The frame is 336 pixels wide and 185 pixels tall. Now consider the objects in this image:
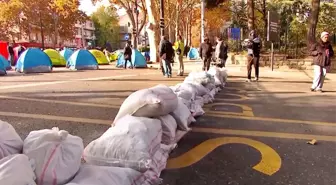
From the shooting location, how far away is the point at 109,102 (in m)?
6.66

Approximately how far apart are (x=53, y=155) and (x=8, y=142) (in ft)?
1.09

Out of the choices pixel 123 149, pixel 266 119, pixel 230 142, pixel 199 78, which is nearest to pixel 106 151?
pixel 123 149

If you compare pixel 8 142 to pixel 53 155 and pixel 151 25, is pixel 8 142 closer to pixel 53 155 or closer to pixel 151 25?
pixel 53 155

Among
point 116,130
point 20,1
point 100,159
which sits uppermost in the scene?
point 20,1

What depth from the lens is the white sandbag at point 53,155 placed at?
2.01 metres

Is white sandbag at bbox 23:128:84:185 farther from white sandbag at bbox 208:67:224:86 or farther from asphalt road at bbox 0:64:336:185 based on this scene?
white sandbag at bbox 208:67:224:86

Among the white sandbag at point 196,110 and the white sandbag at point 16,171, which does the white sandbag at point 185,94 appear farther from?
the white sandbag at point 16,171

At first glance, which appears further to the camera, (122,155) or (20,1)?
(20,1)

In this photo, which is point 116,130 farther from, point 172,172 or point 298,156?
point 298,156

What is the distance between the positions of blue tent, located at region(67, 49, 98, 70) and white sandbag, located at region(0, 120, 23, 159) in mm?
15721

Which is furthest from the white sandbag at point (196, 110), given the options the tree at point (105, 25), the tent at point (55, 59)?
the tree at point (105, 25)

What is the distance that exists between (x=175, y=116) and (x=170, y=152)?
533 mm

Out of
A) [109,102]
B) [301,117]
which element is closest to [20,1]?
[109,102]

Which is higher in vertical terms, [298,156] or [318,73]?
[318,73]
